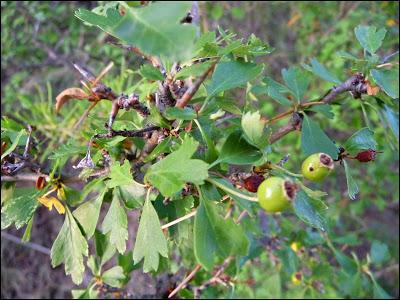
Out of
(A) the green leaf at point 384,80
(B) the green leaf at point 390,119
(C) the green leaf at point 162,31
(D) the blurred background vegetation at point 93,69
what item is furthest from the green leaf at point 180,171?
(D) the blurred background vegetation at point 93,69

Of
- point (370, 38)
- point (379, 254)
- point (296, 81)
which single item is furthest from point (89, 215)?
point (379, 254)

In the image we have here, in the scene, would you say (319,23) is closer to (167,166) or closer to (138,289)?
(138,289)

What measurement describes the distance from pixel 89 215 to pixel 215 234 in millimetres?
248

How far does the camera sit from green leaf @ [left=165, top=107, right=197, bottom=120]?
0.54m

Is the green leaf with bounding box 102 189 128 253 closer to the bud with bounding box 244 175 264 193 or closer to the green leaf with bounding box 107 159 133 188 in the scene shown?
A: the green leaf with bounding box 107 159 133 188

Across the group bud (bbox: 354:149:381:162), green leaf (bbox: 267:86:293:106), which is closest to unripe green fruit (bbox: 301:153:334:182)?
bud (bbox: 354:149:381:162)

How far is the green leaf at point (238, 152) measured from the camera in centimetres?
52

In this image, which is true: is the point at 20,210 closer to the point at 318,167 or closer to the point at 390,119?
the point at 318,167

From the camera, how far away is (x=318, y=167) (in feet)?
1.60

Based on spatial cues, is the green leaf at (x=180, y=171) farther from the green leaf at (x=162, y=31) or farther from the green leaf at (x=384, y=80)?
the green leaf at (x=384, y=80)

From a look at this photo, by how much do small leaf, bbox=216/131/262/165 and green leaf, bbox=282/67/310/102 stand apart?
315 millimetres

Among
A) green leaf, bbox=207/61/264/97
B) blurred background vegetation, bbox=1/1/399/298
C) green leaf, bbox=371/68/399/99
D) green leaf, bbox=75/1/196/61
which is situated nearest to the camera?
green leaf, bbox=75/1/196/61

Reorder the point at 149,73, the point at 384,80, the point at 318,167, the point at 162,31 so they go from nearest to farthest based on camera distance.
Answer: the point at 162,31, the point at 318,167, the point at 149,73, the point at 384,80

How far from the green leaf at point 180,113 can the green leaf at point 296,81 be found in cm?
32
